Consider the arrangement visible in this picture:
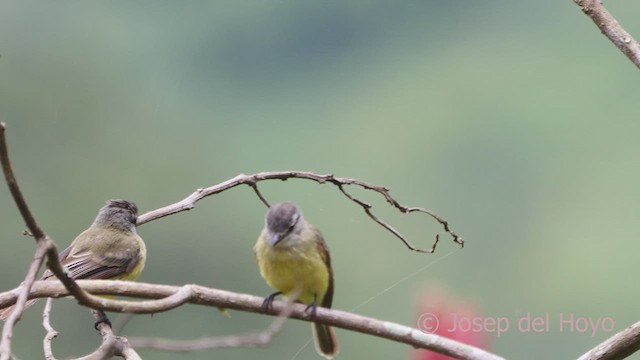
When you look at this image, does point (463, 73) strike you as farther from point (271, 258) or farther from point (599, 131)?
point (271, 258)

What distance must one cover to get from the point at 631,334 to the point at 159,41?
28.5 feet

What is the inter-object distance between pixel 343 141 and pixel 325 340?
20.4ft

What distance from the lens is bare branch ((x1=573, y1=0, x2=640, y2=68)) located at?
315 cm

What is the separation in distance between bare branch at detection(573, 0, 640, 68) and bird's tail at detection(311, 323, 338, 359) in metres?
1.20

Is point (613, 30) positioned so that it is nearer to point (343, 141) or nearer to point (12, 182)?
point (12, 182)

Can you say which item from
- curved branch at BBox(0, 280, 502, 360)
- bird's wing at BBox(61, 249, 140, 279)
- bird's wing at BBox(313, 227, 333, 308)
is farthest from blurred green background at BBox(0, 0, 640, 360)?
curved branch at BBox(0, 280, 502, 360)

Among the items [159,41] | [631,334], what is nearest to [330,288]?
[631,334]

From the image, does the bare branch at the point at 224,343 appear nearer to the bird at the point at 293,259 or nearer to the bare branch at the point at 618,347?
the bare branch at the point at 618,347

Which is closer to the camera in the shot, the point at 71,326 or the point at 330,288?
the point at 330,288

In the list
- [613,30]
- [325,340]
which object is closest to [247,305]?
[325,340]

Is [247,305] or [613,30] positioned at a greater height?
[613,30]

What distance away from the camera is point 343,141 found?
9.53m

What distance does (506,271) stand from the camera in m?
8.27

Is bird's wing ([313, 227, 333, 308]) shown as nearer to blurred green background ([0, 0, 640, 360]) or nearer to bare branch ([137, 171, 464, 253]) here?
bare branch ([137, 171, 464, 253])
